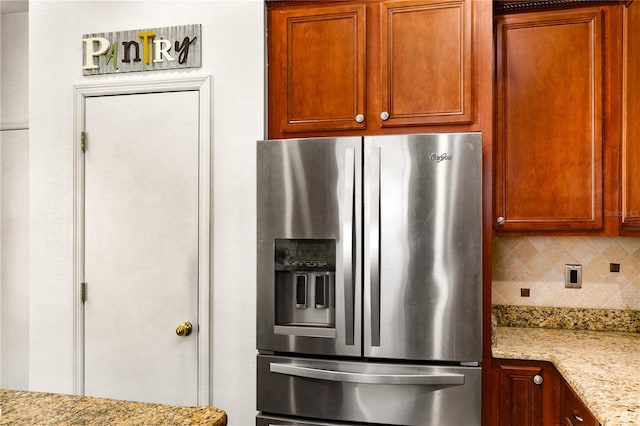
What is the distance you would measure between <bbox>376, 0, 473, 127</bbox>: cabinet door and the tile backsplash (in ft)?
2.98

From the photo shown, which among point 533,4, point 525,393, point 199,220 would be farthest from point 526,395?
point 533,4

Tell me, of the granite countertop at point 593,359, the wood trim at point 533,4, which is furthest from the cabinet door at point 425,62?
the granite countertop at point 593,359

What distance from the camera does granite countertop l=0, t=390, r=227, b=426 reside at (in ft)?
3.26

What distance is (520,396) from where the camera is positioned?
190cm

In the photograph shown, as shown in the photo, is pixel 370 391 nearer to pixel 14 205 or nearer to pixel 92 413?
pixel 92 413

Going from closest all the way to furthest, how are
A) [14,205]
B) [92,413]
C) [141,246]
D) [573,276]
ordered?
[92,413] → [141,246] → [573,276] → [14,205]

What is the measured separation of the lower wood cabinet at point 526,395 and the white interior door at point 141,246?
136cm

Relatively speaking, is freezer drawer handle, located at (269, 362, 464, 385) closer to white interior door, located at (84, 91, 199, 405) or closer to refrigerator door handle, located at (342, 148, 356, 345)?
refrigerator door handle, located at (342, 148, 356, 345)

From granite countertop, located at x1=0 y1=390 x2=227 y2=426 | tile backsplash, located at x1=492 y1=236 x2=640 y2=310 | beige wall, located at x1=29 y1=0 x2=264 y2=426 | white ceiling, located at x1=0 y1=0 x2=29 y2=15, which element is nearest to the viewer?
granite countertop, located at x1=0 y1=390 x2=227 y2=426

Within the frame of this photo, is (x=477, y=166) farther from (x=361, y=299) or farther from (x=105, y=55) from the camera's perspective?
(x=105, y=55)

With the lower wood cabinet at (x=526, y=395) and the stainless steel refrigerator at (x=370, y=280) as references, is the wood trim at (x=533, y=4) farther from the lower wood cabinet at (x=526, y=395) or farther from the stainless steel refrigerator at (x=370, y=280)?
the lower wood cabinet at (x=526, y=395)

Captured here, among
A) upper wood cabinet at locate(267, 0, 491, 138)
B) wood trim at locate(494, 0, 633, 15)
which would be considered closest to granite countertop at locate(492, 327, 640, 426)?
upper wood cabinet at locate(267, 0, 491, 138)

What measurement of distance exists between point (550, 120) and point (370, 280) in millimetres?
1156

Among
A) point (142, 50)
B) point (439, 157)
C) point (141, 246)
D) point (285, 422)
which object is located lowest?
point (285, 422)
